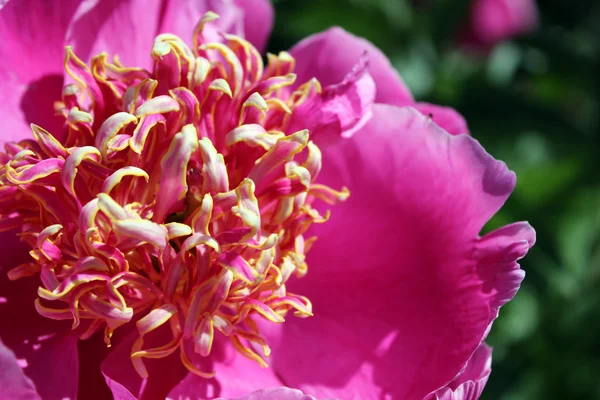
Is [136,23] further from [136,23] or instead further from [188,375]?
[188,375]

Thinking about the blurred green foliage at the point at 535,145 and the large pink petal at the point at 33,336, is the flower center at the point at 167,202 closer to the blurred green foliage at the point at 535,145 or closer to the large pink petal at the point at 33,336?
the large pink petal at the point at 33,336

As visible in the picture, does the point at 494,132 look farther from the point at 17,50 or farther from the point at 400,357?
the point at 17,50

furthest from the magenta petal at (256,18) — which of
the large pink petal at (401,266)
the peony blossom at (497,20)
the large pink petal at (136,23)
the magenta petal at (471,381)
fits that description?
the peony blossom at (497,20)

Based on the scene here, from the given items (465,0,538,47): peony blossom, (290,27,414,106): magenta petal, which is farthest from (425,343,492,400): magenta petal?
(465,0,538,47): peony blossom

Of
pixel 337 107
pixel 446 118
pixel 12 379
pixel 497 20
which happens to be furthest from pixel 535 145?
pixel 12 379

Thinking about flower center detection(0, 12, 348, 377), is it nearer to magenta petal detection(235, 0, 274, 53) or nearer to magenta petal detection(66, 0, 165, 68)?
magenta petal detection(66, 0, 165, 68)
